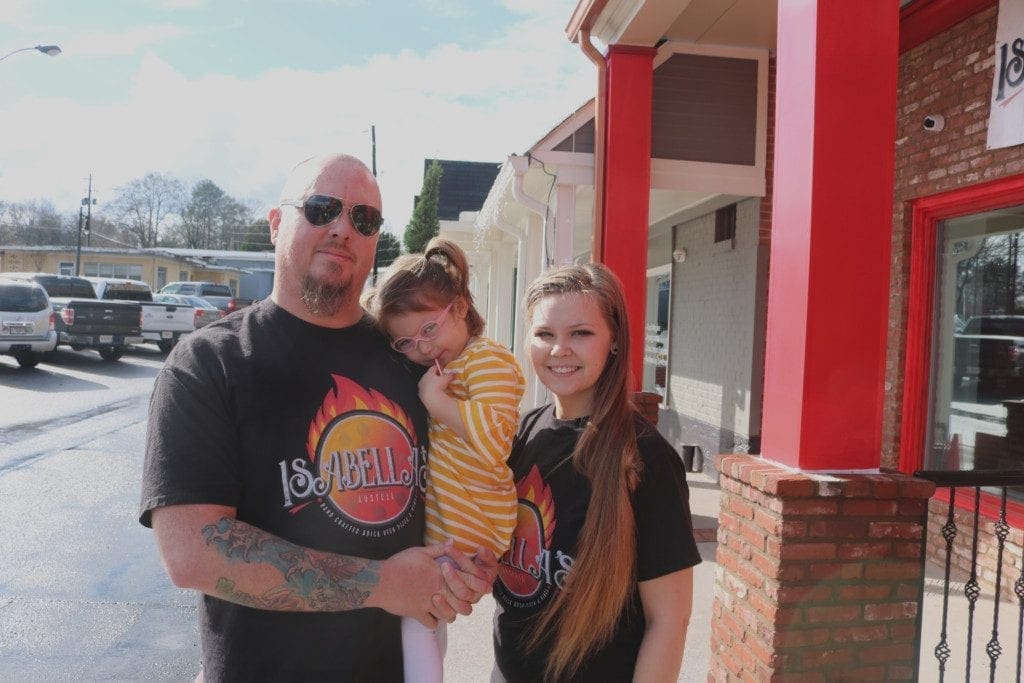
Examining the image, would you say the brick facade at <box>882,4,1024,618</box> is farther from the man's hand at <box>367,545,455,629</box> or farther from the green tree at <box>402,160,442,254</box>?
the green tree at <box>402,160,442,254</box>

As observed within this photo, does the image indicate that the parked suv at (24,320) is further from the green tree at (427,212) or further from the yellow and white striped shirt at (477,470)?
the green tree at (427,212)

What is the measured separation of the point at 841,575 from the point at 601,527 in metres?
1.63

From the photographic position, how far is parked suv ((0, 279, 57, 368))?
46.8 ft

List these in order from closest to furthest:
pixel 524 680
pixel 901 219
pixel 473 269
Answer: pixel 524 680 → pixel 901 219 → pixel 473 269

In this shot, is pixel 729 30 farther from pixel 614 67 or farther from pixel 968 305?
pixel 968 305

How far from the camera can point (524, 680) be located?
1.87m

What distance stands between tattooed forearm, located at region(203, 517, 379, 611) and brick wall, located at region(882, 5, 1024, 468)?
466 centimetres

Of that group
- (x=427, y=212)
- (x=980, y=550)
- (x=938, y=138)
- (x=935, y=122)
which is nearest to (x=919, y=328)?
(x=938, y=138)

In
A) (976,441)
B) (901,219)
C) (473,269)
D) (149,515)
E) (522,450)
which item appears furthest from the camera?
(473,269)

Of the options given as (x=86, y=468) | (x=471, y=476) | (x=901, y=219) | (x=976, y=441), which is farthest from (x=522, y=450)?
(x=86, y=468)

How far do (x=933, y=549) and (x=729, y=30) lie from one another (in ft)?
14.9

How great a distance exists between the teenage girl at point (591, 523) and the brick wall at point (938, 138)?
13.0 ft

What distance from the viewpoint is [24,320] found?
1438 centimetres

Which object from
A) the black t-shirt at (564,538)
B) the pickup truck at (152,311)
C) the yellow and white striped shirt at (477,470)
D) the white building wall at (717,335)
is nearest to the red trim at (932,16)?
the white building wall at (717,335)
